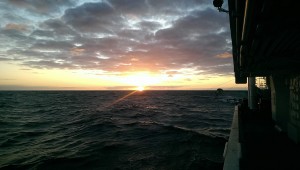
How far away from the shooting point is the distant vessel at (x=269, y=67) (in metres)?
3.05

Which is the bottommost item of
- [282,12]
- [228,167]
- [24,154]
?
[24,154]

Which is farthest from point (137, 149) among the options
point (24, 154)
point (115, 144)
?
point (24, 154)

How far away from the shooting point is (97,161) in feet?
43.1

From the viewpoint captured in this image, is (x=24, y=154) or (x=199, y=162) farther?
(x=24, y=154)

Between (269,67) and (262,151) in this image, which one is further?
(269,67)

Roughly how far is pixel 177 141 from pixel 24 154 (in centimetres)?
1138

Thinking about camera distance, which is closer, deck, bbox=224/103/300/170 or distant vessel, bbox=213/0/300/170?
distant vessel, bbox=213/0/300/170

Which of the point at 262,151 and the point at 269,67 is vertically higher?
the point at 269,67

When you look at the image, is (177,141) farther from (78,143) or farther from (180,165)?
(78,143)

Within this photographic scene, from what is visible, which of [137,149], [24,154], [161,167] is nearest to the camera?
[161,167]

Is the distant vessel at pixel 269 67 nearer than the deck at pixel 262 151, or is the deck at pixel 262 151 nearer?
the distant vessel at pixel 269 67

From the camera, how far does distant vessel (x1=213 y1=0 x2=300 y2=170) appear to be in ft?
10.0

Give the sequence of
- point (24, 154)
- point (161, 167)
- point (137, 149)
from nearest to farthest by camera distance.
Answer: point (161, 167) → point (24, 154) → point (137, 149)

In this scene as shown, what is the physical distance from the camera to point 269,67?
10.7 metres
